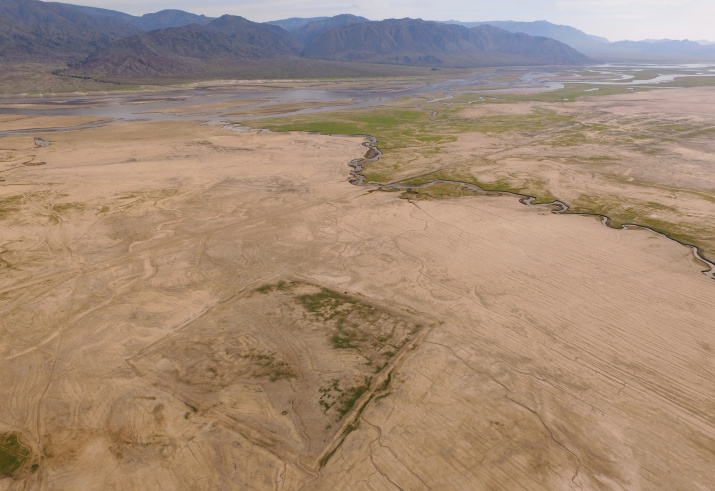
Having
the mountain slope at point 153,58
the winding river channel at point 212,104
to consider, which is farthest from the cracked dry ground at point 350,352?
the mountain slope at point 153,58

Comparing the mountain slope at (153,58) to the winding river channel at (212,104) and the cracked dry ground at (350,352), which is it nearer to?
the winding river channel at (212,104)

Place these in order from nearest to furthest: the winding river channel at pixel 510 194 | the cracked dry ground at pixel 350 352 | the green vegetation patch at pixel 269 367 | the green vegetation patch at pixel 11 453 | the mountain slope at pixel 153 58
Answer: the green vegetation patch at pixel 11 453, the cracked dry ground at pixel 350 352, the green vegetation patch at pixel 269 367, the winding river channel at pixel 510 194, the mountain slope at pixel 153 58

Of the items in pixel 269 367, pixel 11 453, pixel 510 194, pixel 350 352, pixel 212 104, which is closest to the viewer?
pixel 11 453

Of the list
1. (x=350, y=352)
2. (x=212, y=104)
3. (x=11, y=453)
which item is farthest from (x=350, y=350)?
(x=212, y=104)

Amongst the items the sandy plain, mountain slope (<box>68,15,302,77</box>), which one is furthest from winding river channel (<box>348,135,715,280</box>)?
mountain slope (<box>68,15,302,77</box>)

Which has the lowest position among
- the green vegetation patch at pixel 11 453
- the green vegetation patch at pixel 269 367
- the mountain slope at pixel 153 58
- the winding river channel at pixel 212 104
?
the green vegetation patch at pixel 269 367

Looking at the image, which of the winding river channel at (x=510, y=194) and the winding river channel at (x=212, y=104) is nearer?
the winding river channel at (x=510, y=194)

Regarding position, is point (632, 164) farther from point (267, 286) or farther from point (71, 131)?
point (71, 131)

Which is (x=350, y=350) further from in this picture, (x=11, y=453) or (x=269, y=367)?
(x=11, y=453)

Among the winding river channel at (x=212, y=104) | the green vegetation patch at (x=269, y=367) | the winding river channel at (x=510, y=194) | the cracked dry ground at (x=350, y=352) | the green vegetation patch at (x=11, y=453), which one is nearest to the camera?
the green vegetation patch at (x=11, y=453)
